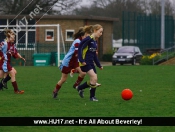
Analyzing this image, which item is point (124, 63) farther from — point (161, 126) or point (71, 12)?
point (161, 126)

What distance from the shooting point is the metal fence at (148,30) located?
5109 centimetres

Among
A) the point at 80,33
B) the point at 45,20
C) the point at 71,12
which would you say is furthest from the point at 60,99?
the point at 71,12

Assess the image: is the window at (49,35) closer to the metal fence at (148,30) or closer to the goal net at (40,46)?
the goal net at (40,46)

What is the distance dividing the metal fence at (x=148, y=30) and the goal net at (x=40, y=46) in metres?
7.36

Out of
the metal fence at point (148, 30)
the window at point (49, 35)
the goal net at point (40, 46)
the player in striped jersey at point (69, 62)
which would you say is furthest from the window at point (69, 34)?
the player in striped jersey at point (69, 62)

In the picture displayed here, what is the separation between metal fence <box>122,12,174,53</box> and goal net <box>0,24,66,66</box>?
7.36 metres

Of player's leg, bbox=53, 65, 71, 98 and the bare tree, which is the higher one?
the bare tree

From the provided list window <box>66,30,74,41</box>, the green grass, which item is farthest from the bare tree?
the green grass

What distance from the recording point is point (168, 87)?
1755 cm

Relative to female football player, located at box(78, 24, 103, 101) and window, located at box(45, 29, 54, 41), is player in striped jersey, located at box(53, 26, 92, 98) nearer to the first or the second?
female football player, located at box(78, 24, 103, 101)

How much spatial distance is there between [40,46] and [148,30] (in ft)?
41.7

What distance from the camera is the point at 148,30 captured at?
51594mm

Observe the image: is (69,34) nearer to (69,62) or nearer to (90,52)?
(69,62)

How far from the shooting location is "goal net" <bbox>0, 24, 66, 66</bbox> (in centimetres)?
3942
